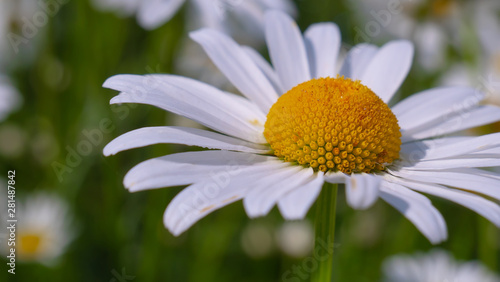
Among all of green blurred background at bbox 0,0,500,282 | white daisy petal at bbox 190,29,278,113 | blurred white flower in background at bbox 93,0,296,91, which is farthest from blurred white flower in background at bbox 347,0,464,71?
white daisy petal at bbox 190,29,278,113

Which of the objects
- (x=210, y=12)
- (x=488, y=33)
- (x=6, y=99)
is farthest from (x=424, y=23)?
(x=6, y=99)

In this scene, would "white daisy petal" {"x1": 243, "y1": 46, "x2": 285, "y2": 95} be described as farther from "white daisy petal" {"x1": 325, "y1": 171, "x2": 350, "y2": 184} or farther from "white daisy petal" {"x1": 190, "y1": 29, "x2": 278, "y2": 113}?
"white daisy petal" {"x1": 325, "y1": 171, "x2": 350, "y2": 184}

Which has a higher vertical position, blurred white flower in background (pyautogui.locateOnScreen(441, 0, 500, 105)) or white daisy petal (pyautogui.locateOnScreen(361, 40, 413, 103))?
blurred white flower in background (pyautogui.locateOnScreen(441, 0, 500, 105))

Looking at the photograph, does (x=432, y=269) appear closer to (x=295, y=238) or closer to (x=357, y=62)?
(x=295, y=238)

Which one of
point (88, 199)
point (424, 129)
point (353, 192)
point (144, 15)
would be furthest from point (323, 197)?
point (88, 199)

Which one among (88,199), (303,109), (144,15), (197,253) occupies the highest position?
(144,15)

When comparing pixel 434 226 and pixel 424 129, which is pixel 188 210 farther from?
pixel 424 129
